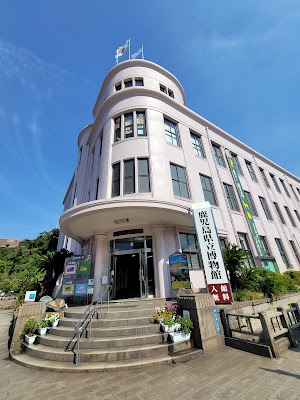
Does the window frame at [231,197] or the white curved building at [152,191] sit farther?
the window frame at [231,197]

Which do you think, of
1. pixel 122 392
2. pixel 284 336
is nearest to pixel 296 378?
pixel 284 336

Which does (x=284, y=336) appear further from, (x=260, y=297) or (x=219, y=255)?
(x=260, y=297)

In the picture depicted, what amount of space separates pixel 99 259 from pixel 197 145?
39.4 ft

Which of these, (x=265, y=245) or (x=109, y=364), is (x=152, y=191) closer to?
(x=109, y=364)

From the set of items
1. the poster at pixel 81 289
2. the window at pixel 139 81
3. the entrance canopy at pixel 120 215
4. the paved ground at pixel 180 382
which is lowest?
the paved ground at pixel 180 382

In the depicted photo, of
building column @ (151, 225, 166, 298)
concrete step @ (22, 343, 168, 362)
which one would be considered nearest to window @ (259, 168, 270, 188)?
building column @ (151, 225, 166, 298)

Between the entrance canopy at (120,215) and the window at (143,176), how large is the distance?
72.2 inches

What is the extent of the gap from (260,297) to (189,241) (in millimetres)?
4362

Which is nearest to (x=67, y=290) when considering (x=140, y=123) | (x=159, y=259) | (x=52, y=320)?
(x=52, y=320)

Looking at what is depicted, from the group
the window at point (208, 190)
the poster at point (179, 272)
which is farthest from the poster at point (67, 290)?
the window at point (208, 190)

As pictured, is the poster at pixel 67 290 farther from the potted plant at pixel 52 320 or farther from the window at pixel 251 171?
the window at pixel 251 171

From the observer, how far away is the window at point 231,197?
15787mm

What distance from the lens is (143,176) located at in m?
11.4

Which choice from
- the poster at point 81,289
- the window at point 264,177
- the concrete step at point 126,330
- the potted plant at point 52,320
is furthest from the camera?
the window at point 264,177
